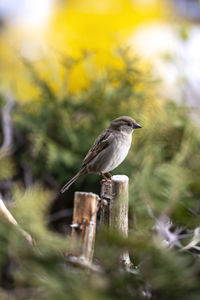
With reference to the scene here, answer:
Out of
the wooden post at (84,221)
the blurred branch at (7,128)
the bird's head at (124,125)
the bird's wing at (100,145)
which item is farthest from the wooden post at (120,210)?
the blurred branch at (7,128)

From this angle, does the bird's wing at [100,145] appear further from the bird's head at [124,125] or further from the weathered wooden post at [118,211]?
the weathered wooden post at [118,211]

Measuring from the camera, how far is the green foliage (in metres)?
0.45

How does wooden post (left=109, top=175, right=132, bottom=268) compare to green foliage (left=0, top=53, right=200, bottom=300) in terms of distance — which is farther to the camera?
wooden post (left=109, top=175, right=132, bottom=268)

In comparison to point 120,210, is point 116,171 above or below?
above

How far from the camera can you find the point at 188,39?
1.75 meters

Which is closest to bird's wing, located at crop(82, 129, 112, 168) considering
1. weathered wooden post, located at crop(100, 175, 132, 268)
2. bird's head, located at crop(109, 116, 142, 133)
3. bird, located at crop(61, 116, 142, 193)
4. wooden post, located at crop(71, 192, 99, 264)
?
bird, located at crop(61, 116, 142, 193)

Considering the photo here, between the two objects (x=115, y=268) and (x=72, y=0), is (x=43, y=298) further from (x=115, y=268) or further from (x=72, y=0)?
(x=72, y=0)

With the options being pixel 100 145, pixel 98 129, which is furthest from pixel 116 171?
pixel 100 145

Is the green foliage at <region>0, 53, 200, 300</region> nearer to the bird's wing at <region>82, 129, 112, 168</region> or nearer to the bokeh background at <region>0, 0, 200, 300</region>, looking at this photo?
the bokeh background at <region>0, 0, 200, 300</region>

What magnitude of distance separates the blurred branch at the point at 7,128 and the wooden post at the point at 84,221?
1.30 metres

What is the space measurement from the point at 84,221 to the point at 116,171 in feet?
3.62

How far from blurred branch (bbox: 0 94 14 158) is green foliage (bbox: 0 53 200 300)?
4 centimetres

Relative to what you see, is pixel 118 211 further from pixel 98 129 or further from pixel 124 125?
pixel 98 129

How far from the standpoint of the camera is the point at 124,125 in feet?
3.65
